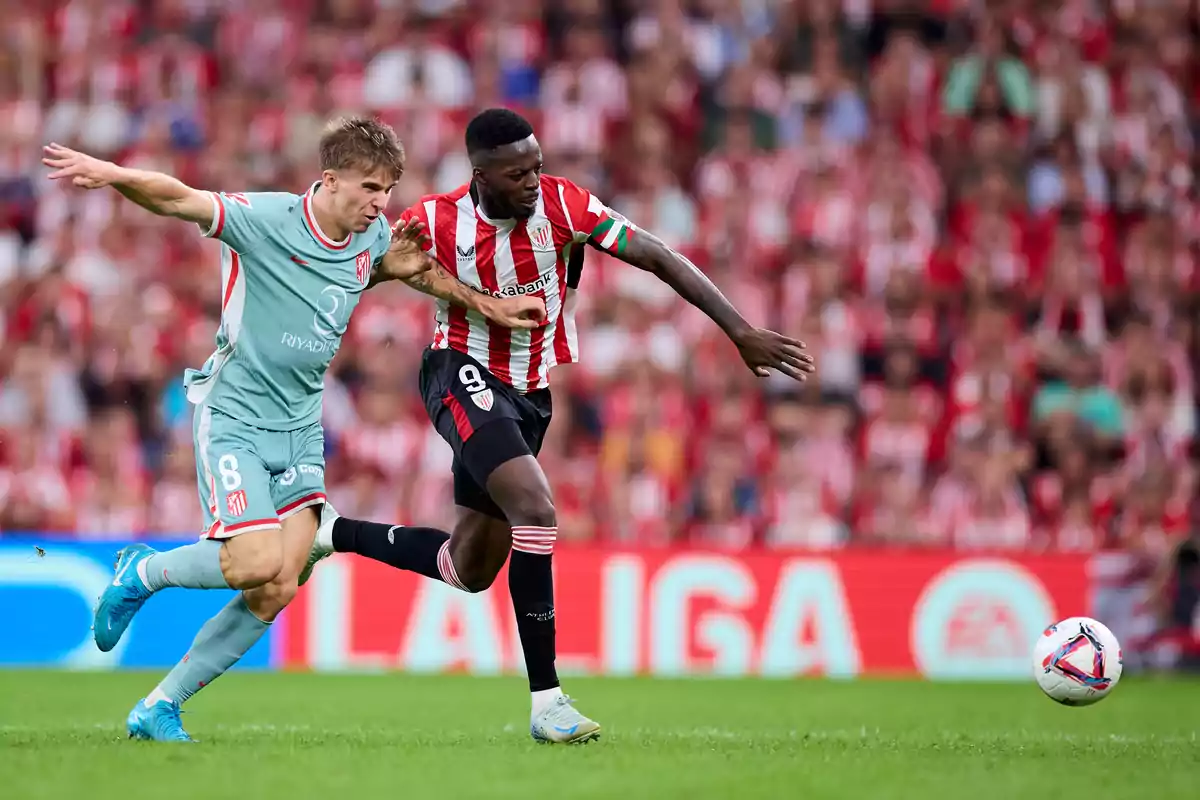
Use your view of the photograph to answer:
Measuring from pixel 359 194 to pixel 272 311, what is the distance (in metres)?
0.62

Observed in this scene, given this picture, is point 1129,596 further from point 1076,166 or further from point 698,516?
point 1076,166

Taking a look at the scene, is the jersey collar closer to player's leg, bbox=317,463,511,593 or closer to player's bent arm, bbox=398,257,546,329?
player's bent arm, bbox=398,257,546,329

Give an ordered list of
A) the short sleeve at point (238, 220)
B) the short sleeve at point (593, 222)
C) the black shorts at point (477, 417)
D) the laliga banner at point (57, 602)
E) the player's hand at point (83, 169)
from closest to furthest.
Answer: the player's hand at point (83, 169) < the short sleeve at point (238, 220) < the black shorts at point (477, 417) < the short sleeve at point (593, 222) < the laliga banner at point (57, 602)

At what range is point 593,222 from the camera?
24.1 feet

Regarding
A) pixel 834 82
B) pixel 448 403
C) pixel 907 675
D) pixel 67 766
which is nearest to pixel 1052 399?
pixel 907 675

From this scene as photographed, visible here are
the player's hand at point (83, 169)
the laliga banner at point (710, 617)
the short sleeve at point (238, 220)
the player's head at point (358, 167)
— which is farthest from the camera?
the laliga banner at point (710, 617)

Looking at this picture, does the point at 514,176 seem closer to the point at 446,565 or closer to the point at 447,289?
the point at 447,289

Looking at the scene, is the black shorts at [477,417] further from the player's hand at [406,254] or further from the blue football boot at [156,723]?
the blue football boot at [156,723]

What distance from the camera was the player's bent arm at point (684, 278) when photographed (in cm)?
709

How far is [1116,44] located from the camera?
1781 centimetres

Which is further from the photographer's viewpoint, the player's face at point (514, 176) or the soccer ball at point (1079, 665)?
the soccer ball at point (1079, 665)

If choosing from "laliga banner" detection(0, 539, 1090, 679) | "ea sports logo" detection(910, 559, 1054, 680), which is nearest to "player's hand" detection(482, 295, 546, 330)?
"laliga banner" detection(0, 539, 1090, 679)

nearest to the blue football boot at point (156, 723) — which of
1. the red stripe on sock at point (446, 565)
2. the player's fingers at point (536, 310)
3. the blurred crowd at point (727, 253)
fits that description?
the red stripe on sock at point (446, 565)

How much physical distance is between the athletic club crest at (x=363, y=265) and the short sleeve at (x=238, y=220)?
456 mm
